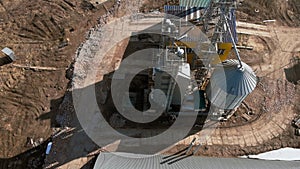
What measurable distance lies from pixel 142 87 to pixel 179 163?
7.04 m

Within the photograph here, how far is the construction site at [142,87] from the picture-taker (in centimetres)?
2033

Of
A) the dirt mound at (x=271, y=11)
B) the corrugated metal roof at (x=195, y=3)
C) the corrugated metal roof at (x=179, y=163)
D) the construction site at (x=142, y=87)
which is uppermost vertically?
the corrugated metal roof at (x=195, y=3)

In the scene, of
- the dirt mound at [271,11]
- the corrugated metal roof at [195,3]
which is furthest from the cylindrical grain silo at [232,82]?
the dirt mound at [271,11]

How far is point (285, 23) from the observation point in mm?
28469

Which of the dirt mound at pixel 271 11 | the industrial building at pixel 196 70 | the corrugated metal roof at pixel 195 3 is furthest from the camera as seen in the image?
the dirt mound at pixel 271 11

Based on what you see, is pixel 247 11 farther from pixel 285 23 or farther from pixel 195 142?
pixel 195 142

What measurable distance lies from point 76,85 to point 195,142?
10512mm

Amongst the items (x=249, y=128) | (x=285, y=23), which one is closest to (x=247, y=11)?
(x=285, y=23)

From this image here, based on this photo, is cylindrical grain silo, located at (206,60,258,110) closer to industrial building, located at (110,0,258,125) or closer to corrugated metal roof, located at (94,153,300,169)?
industrial building, located at (110,0,258,125)

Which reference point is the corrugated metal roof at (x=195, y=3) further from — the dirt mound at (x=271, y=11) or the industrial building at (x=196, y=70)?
the dirt mound at (x=271, y=11)

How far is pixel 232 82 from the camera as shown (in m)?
19.2

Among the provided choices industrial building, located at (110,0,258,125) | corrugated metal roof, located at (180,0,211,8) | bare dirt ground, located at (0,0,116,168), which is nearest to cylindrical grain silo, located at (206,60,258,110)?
industrial building, located at (110,0,258,125)

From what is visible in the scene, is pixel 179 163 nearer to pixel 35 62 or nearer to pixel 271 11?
pixel 35 62

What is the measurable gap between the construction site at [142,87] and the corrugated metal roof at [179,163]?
74 millimetres
